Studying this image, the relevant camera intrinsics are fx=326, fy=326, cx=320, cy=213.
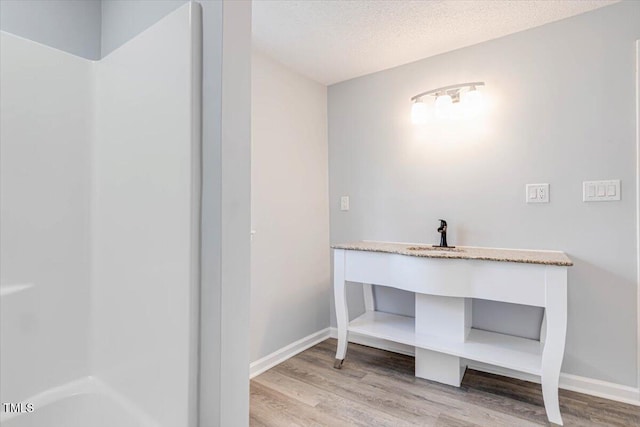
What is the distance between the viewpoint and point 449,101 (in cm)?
216

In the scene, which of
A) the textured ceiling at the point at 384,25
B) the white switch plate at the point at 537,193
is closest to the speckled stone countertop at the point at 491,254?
the white switch plate at the point at 537,193

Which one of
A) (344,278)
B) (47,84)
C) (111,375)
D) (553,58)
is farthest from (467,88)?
(111,375)

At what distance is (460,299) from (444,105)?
125 cm

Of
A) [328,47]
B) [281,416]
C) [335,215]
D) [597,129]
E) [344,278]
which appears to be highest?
[328,47]

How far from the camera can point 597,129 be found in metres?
1.82

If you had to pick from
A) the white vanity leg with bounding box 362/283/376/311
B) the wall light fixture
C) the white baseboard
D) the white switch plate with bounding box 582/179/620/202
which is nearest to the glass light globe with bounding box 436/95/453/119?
the wall light fixture

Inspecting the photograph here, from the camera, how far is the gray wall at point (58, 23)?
118 centimetres

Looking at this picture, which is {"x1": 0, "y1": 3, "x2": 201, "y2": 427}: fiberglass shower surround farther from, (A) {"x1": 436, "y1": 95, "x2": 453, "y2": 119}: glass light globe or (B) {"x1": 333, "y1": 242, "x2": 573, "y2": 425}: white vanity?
(A) {"x1": 436, "y1": 95, "x2": 453, "y2": 119}: glass light globe

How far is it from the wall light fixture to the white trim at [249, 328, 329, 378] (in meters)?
1.84

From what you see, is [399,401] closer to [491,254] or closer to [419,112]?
[491,254]

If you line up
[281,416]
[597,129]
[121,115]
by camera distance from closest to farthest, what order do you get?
[121,115] < [281,416] < [597,129]

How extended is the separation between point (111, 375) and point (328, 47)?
2131 millimetres

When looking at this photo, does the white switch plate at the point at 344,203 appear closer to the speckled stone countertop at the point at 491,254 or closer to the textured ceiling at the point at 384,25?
the speckled stone countertop at the point at 491,254

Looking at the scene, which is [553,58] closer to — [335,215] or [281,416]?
[335,215]
